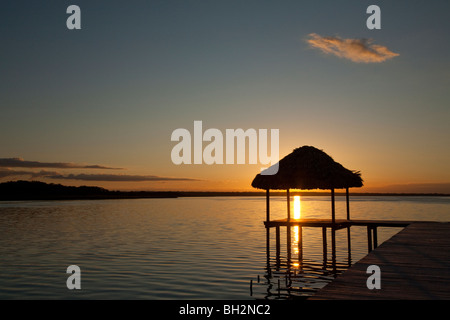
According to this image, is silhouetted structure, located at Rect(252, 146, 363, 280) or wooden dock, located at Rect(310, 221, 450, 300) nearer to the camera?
wooden dock, located at Rect(310, 221, 450, 300)

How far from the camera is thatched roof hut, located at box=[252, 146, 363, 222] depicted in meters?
19.7

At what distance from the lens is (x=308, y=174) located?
19.8 meters

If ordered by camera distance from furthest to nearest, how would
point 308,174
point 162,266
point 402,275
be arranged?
point 308,174, point 162,266, point 402,275

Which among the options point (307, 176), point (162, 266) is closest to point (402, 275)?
point (162, 266)

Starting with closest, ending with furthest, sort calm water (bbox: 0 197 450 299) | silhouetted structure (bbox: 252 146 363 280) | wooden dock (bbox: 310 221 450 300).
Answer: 1. wooden dock (bbox: 310 221 450 300)
2. calm water (bbox: 0 197 450 299)
3. silhouetted structure (bbox: 252 146 363 280)

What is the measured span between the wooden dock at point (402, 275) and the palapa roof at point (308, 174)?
6.79 metres

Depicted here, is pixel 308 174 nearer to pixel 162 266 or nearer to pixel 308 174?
pixel 308 174

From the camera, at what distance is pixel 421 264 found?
365 inches

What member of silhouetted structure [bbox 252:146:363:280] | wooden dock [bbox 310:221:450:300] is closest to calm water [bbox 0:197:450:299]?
silhouetted structure [bbox 252:146:363:280]

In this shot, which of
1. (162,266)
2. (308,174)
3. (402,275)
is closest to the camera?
(402,275)

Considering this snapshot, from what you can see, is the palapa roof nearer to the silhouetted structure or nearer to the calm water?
the silhouetted structure

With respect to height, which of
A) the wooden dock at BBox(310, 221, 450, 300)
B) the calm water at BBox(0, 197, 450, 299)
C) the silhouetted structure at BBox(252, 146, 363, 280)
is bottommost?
the calm water at BBox(0, 197, 450, 299)

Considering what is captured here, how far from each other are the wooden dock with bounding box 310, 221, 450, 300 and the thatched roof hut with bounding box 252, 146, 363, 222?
6796 millimetres
